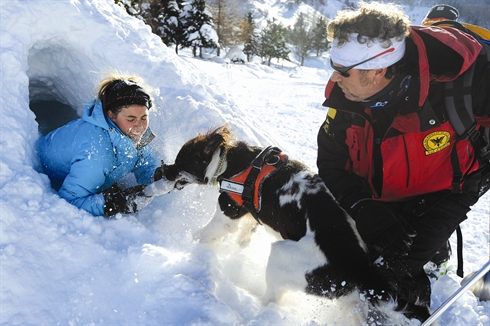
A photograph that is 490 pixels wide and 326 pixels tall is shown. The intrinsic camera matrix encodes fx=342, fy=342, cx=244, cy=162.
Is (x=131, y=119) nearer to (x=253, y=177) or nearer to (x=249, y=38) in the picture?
(x=253, y=177)

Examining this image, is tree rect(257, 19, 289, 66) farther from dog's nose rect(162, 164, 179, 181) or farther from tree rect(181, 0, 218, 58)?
dog's nose rect(162, 164, 179, 181)

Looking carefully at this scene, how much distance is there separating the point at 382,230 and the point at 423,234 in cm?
46

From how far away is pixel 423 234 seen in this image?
8.79ft

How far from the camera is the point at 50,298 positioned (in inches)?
99.9

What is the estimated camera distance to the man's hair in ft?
7.56

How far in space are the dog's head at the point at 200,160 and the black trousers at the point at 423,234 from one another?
1.66m

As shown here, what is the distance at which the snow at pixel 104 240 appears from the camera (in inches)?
99.5

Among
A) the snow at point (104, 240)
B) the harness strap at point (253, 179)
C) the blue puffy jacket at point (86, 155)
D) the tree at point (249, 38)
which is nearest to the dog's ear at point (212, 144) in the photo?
the harness strap at point (253, 179)

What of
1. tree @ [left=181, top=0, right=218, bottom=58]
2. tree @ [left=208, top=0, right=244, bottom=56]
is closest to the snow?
tree @ [left=181, top=0, right=218, bottom=58]

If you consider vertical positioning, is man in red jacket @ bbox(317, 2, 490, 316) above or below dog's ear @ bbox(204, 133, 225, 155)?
above

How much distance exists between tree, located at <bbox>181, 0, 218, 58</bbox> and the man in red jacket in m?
36.4

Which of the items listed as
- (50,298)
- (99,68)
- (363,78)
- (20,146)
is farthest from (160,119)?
(363,78)

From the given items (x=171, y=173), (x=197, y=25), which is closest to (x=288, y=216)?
(x=171, y=173)

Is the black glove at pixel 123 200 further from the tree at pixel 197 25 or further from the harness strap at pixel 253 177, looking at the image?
the tree at pixel 197 25
